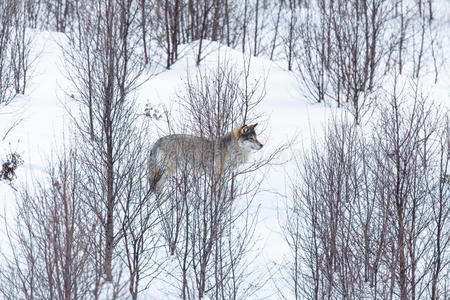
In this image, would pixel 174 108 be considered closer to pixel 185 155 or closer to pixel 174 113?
pixel 174 113

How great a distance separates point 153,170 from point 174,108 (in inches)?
326

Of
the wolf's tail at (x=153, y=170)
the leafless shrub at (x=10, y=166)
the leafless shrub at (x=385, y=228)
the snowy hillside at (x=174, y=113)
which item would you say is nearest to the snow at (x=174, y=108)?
the snowy hillside at (x=174, y=113)

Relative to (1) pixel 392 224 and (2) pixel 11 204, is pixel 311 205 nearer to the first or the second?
(1) pixel 392 224

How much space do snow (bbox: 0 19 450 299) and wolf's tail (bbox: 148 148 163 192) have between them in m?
1.24

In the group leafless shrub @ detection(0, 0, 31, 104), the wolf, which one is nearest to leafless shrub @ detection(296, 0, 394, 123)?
A: the wolf

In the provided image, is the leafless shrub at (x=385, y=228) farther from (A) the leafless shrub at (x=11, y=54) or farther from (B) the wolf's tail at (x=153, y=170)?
(A) the leafless shrub at (x=11, y=54)

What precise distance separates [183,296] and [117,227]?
Answer: 1959 millimetres

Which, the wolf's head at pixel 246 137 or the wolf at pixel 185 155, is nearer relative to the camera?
the wolf at pixel 185 155

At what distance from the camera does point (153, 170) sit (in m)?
12.2

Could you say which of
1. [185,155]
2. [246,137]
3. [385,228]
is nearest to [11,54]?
[246,137]

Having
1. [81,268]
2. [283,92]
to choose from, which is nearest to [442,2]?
[283,92]

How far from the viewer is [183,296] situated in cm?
1107

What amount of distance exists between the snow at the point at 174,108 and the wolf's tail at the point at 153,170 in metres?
1.24

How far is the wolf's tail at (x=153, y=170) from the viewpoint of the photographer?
11248 millimetres
